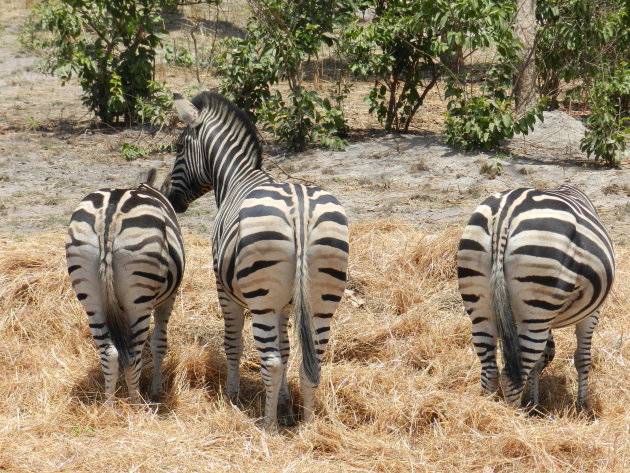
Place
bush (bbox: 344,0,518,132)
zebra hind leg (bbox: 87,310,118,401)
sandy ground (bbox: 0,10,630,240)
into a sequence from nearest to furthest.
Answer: zebra hind leg (bbox: 87,310,118,401)
sandy ground (bbox: 0,10,630,240)
bush (bbox: 344,0,518,132)

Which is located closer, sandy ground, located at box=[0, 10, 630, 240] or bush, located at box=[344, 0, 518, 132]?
sandy ground, located at box=[0, 10, 630, 240]

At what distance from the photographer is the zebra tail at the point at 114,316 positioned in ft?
16.3

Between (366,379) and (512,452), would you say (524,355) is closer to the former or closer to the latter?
(512,452)

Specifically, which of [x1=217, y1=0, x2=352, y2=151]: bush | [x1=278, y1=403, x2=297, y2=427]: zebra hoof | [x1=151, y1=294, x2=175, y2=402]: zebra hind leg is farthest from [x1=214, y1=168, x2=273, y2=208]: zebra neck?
[x1=217, y1=0, x2=352, y2=151]: bush

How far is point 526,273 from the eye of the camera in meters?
4.69

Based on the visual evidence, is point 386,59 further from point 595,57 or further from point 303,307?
point 303,307

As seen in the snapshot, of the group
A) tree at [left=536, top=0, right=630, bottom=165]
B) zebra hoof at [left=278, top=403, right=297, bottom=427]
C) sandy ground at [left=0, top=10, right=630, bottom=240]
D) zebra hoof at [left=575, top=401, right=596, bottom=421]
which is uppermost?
tree at [left=536, top=0, right=630, bottom=165]

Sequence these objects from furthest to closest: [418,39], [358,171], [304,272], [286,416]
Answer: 1. [418,39]
2. [358,171]
3. [286,416]
4. [304,272]

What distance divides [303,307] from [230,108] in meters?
2.03

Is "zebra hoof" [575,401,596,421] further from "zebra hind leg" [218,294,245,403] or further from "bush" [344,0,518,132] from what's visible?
"bush" [344,0,518,132]

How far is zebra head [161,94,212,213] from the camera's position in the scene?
614 cm

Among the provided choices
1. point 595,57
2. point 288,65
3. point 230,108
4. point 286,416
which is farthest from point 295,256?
point 595,57

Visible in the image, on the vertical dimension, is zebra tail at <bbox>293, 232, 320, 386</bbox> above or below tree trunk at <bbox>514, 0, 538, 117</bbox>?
below

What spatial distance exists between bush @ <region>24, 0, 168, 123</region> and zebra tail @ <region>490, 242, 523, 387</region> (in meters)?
9.47
